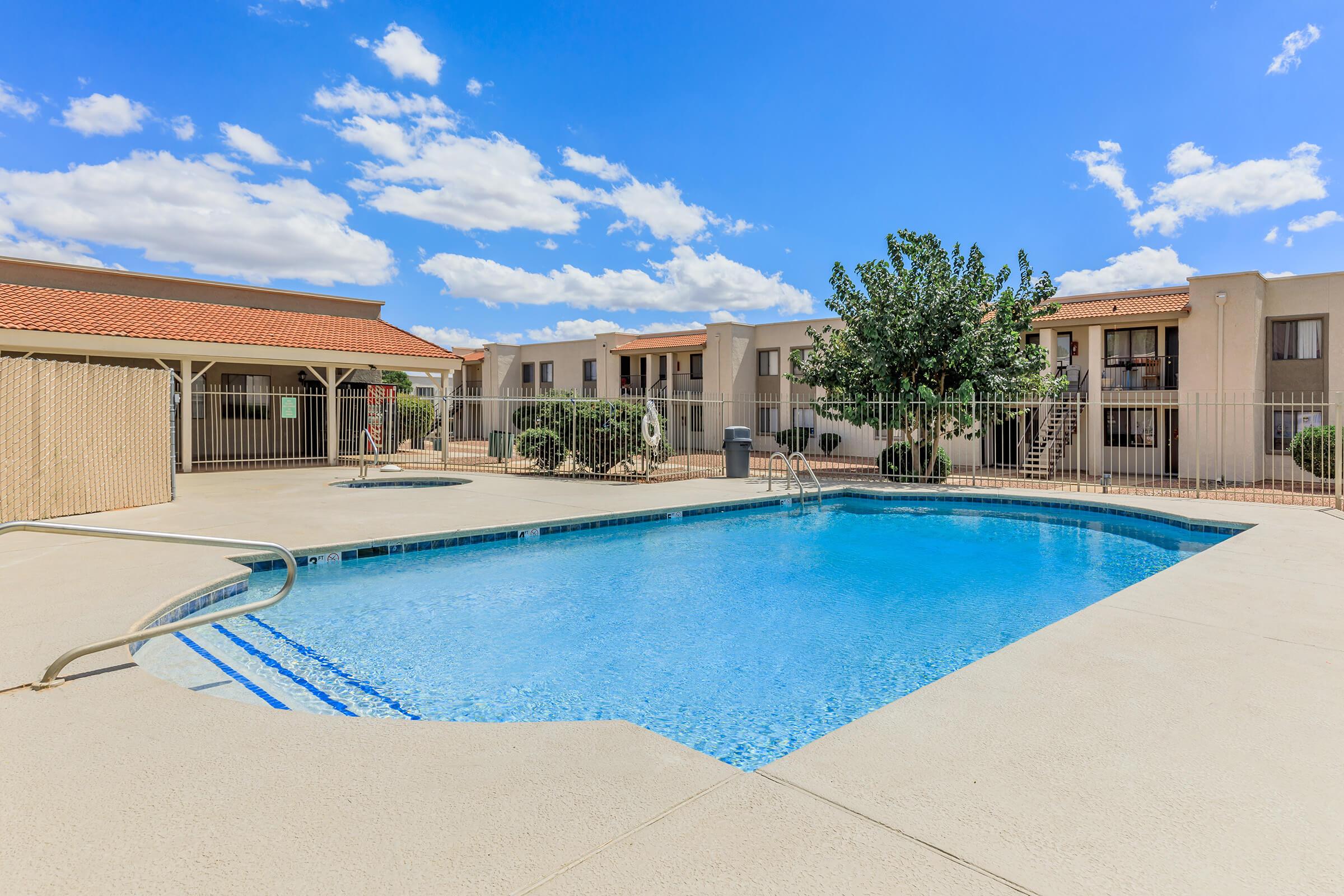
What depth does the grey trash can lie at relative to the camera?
54.9ft

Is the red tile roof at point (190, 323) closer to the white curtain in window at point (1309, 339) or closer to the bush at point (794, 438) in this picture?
the bush at point (794, 438)

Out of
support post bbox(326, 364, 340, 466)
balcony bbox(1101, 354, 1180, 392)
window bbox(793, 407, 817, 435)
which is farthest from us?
window bbox(793, 407, 817, 435)

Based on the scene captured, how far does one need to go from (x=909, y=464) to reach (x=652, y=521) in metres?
9.51

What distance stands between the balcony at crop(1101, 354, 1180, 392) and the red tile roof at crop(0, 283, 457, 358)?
19086 millimetres

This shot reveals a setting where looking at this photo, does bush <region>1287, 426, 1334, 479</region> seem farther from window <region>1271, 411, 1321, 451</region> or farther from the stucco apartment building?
window <region>1271, 411, 1321, 451</region>

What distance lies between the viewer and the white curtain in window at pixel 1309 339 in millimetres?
18375

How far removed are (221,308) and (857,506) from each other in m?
18.0

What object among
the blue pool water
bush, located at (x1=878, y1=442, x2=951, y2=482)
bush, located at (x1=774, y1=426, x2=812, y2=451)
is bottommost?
the blue pool water

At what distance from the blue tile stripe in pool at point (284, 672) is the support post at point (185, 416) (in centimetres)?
1232

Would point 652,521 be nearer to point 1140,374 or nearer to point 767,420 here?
point 1140,374

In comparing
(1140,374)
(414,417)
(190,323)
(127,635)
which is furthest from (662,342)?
(127,635)

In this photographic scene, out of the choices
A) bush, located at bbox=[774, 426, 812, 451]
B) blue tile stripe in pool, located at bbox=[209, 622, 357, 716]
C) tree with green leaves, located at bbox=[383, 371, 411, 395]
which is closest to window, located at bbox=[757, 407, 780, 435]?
bush, located at bbox=[774, 426, 812, 451]

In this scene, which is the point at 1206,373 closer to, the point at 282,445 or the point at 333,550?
the point at 333,550

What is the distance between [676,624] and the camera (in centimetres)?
636
